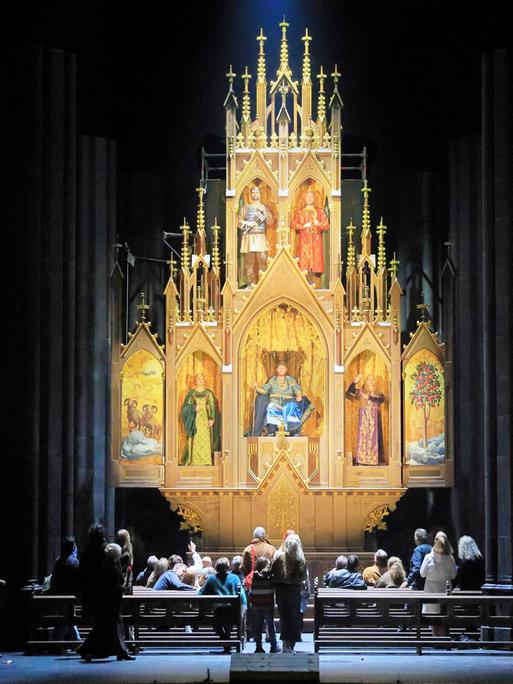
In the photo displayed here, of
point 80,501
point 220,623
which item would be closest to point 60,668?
point 220,623

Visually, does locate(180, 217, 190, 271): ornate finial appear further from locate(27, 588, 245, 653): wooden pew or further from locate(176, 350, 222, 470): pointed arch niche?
locate(27, 588, 245, 653): wooden pew

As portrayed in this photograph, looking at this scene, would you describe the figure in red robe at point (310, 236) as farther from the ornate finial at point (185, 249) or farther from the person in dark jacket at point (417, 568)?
the person in dark jacket at point (417, 568)

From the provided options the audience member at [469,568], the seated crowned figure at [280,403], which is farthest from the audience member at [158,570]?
the seated crowned figure at [280,403]

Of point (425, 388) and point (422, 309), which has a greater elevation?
point (422, 309)

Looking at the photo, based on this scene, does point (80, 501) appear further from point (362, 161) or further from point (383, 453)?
point (362, 161)

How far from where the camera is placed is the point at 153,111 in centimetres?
2744

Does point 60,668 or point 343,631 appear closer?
point 60,668

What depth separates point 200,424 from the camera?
2448cm

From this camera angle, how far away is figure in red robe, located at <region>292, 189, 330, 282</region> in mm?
24828

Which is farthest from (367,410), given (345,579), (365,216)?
(345,579)

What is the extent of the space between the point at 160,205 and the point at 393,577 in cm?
1035

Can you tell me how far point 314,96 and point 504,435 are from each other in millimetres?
11718

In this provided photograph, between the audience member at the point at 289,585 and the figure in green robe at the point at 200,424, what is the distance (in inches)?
329

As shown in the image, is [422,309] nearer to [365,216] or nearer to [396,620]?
[365,216]
